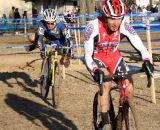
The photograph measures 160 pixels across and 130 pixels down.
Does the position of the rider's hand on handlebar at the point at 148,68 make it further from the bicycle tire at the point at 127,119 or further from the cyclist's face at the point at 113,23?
the cyclist's face at the point at 113,23

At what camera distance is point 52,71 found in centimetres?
953

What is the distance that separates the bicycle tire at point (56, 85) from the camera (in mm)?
9203

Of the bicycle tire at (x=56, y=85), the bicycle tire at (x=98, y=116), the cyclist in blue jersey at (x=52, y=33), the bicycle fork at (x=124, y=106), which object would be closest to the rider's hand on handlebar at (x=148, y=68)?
the bicycle fork at (x=124, y=106)

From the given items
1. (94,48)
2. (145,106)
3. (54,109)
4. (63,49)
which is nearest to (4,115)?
(54,109)

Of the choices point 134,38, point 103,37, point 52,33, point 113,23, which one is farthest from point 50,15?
point 113,23

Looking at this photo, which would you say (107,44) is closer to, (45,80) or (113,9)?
(113,9)

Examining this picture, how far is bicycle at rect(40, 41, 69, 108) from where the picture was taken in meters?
9.45

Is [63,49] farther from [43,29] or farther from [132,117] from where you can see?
[132,117]

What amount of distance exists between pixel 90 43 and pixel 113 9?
463 mm

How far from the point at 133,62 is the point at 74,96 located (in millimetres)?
5546

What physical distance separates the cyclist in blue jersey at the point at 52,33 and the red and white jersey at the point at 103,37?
13.1 feet

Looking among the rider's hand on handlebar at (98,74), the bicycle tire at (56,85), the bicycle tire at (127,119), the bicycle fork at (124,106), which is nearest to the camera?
the rider's hand on handlebar at (98,74)

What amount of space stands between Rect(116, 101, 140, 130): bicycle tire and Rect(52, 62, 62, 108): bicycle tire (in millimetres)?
3657

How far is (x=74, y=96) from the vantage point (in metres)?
10.2
